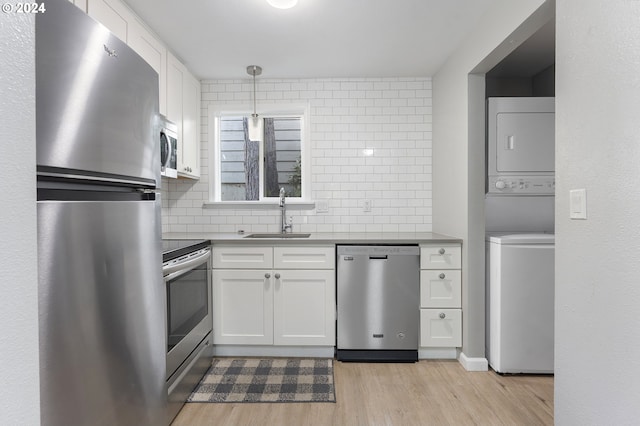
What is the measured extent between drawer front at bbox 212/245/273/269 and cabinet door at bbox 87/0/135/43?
1524 mm

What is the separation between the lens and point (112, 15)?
6.09ft

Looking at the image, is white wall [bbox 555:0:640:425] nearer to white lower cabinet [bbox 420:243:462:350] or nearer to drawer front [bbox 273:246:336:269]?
white lower cabinet [bbox 420:243:462:350]

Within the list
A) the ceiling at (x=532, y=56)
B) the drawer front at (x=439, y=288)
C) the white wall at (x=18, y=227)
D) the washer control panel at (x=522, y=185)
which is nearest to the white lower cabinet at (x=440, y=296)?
the drawer front at (x=439, y=288)

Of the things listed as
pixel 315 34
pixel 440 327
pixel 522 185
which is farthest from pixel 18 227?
pixel 522 185

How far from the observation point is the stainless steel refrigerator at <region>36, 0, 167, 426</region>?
88 centimetres

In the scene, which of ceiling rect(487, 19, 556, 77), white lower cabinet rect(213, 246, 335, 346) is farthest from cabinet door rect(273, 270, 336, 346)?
ceiling rect(487, 19, 556, 77)

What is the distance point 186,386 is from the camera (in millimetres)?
2074

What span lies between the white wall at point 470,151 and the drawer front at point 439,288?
64 mm

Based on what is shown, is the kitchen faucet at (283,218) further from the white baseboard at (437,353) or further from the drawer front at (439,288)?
the white baseboard at (437,353)

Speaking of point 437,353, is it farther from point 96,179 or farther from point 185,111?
point 185,111

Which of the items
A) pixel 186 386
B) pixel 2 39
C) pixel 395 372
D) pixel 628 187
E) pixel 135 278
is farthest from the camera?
pixel 395 372

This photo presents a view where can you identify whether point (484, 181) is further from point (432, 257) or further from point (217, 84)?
point (217, 84)

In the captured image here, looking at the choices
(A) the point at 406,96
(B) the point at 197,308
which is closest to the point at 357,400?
(B) the point at 197,308

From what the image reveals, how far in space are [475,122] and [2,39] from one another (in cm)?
253
